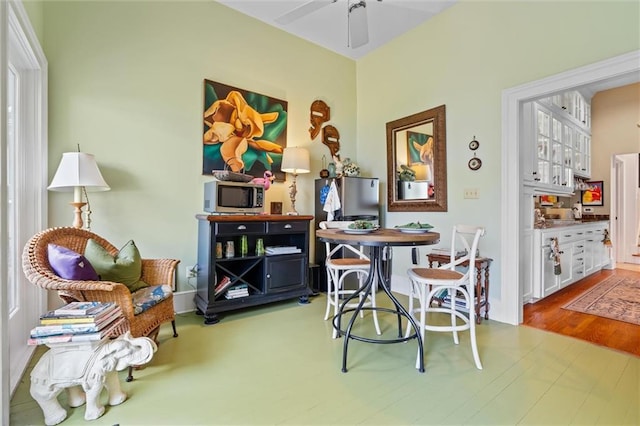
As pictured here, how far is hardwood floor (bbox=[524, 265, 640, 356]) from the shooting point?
2367 millimetres

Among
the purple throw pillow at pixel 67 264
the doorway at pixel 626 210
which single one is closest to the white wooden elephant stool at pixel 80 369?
the purple throw pillow at pixel 67 264

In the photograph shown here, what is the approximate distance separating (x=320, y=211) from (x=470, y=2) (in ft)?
8.84

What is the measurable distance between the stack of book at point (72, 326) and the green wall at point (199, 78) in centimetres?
134

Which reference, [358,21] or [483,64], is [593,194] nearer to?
[483,64]

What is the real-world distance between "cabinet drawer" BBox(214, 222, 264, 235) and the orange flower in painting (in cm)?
75

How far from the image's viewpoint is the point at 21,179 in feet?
7.18

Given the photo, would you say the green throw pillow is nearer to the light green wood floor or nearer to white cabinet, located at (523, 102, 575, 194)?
the light green wood floor

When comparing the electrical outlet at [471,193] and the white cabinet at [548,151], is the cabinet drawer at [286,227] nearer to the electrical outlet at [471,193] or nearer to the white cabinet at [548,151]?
the electrical outlet at [471,193]

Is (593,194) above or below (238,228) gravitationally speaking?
above

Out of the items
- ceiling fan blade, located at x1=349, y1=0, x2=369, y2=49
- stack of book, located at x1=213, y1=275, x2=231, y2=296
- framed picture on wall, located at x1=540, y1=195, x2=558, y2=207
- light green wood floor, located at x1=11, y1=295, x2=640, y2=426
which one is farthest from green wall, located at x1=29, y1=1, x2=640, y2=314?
framed picture on wall, located at x1=540, y1=195, x2=558, y2=207

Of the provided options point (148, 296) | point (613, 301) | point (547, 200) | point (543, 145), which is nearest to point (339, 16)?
point (543, 145)

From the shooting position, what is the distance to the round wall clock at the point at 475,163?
3.05 metres

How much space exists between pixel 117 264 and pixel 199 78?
2041mm

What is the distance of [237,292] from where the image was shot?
9.61 ft
